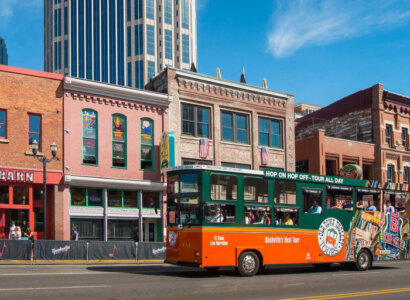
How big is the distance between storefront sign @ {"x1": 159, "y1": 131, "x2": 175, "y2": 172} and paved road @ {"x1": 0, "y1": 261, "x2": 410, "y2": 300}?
1142cm

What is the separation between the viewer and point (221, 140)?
3169 centimetres

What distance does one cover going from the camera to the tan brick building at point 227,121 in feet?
98.8

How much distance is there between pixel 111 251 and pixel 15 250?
3969 millimetres

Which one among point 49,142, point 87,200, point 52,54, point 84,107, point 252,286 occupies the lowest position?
point 252,286

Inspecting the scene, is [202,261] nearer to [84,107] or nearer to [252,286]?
[252,286]

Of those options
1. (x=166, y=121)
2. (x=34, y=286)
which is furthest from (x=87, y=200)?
(x=34, y=286)

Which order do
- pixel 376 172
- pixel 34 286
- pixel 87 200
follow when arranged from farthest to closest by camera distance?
pixel 376 172 → pixel 87 200 → pixel 34 286

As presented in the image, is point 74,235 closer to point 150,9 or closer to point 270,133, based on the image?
point 270,133

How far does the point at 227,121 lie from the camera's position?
3228cm

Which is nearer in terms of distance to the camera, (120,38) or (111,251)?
(111,251)

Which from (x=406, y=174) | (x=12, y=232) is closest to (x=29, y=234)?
(x=12, y=232)

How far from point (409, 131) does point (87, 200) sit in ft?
92.4

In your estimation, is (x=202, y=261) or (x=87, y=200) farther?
(x=87, y=200)

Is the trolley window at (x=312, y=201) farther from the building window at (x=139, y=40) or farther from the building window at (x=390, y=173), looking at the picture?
the building window at (x=139, y=40)
